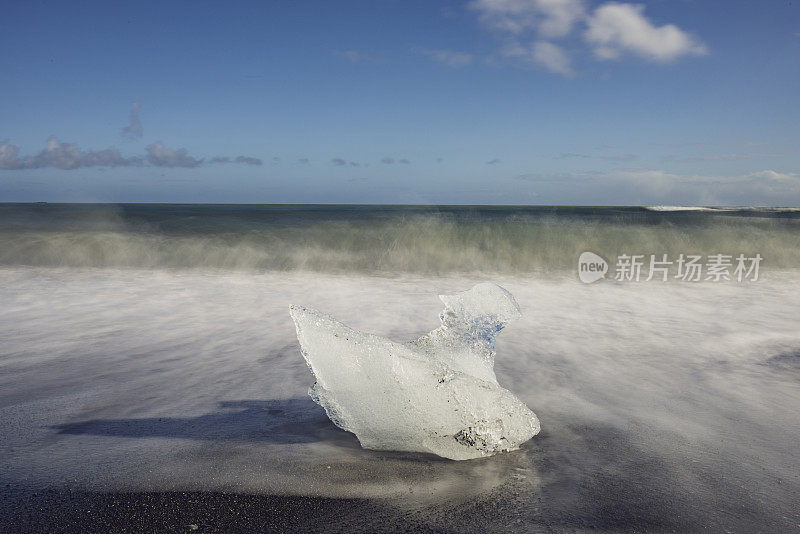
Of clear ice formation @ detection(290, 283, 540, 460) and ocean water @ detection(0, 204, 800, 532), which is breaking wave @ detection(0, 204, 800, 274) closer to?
ocean water @ detection(0, 204, 800, 532)

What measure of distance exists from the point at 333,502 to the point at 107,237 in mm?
12664

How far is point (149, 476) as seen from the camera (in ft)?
7.05

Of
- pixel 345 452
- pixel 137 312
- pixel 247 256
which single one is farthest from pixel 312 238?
pixel 345 452

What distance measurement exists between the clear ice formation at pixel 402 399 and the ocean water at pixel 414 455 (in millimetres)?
93

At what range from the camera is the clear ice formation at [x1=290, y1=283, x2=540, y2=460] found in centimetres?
238

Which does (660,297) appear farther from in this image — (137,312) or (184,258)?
(184,258)

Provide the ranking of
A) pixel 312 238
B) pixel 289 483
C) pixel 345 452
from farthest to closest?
pixel 312 238, pixel 345 452, pixel 289 483

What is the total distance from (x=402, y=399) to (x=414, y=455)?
256mm

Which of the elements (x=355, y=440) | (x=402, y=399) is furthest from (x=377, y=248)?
(x=402, y=399)

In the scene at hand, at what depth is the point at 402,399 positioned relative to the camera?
2398 millimetres

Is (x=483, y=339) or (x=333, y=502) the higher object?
(x=483, y=339)

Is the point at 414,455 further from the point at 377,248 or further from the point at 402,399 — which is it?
the point at 377,248

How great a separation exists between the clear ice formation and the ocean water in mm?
93

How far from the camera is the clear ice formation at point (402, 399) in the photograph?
7.82 feet
